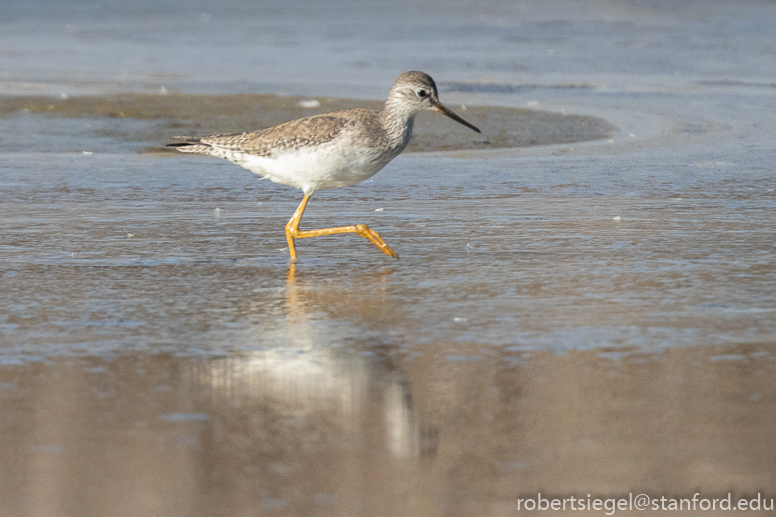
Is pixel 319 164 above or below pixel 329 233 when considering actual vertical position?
above

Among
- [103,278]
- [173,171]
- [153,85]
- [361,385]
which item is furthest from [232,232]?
[153,85]

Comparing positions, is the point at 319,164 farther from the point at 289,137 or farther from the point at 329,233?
the point at 329,233

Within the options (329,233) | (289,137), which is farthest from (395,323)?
(289,137)

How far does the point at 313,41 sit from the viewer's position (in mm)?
22156

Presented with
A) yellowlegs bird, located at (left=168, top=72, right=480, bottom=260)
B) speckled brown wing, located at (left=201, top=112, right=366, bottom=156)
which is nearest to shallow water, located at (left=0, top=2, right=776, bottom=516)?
yellowlegs bird, located at (left=168, top=72, right=480, bottom=260)

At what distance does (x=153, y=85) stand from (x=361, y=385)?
12.4m

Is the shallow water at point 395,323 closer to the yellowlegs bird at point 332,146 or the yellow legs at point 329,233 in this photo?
the yellow legs at point 329,233

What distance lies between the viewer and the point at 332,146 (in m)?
6.99

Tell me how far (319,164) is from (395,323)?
196 cm

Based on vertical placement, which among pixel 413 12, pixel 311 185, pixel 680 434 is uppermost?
pixel 413 12

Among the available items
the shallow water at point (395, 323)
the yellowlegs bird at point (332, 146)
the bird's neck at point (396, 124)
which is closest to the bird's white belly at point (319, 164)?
the yellowlegs bird at point (332, 146)

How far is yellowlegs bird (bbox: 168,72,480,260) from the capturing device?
7.01 m

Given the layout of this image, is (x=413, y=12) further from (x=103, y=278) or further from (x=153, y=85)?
(x=103, y=278)

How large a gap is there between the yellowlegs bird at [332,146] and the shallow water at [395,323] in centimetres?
41
